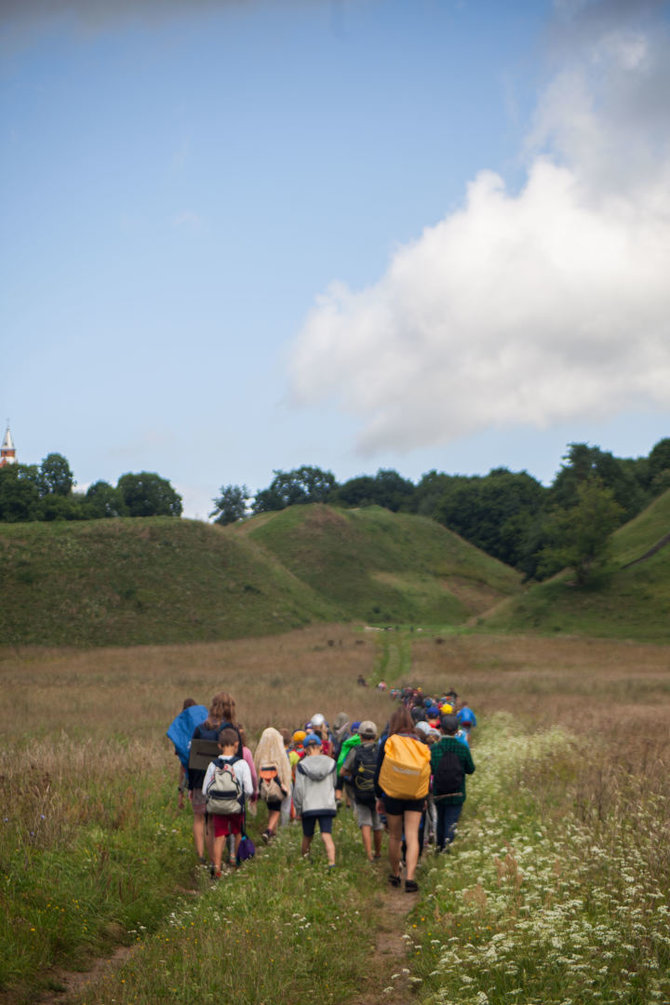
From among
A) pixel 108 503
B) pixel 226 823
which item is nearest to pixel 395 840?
pixel 226 823

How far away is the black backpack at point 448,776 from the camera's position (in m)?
9.73

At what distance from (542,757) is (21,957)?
378 inches

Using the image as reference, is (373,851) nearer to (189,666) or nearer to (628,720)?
(628,720)

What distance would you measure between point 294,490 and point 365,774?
5212 inches

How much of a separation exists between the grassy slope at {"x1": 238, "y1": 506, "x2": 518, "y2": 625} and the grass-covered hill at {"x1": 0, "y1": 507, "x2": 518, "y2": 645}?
0.76ft

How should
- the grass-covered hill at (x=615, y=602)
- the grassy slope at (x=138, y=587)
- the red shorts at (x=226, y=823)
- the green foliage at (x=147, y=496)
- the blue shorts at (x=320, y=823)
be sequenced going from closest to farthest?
the red shorts at (x=226, y=823) → the blue shorts at (x=320, y=823) → the grassy slope at (x=138, y=587) → the grass-covered hill at (x=615, y=602) → the green foliage at (x=147, y=496)

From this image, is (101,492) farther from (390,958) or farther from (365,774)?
(390,958)

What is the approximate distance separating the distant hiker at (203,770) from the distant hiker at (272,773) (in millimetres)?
1028

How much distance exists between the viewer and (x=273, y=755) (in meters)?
10.8

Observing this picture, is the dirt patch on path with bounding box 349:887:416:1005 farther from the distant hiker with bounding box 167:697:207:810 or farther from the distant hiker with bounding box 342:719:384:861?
the distant hiker with bounding box 167:697:207:810

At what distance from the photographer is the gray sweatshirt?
9.30m

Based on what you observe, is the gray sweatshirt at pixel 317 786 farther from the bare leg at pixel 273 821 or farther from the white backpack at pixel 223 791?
the bare leg at pixel 273 821

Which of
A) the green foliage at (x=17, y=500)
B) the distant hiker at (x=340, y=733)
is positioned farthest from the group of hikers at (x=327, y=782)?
the green foliage at (x=17, y=500)

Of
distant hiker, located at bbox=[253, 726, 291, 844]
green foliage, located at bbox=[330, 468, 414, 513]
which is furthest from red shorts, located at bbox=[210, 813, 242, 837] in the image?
green foliage, located at bbox=[330, 468, 414, 513]
